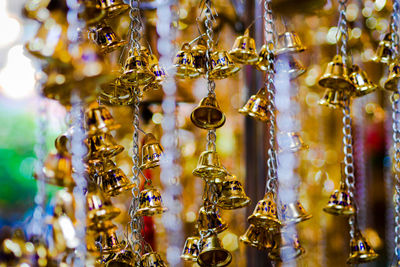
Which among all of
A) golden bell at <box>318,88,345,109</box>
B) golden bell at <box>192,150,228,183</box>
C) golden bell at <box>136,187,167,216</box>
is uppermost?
golden bell at <box>318,88,345,109</box>

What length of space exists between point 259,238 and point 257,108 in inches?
14.5

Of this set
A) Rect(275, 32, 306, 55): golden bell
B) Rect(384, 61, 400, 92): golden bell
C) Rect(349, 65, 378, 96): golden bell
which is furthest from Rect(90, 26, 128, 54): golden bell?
Rect(384, 61, 400, 92): golden bell

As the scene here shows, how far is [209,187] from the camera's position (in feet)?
4.14

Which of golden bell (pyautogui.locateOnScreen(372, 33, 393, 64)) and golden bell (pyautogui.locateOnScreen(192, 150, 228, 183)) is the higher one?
golden bell (pyautogui.locateOnScreen(372, 33, 393, 64))

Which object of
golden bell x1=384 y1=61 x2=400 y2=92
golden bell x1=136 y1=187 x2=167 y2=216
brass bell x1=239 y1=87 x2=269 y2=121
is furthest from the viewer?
golden bell x1=384 y1=61 x2=400 y2=92

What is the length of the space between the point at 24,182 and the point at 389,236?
6.31 ft

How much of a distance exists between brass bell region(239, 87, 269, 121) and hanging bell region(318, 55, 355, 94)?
Result: 19 cm

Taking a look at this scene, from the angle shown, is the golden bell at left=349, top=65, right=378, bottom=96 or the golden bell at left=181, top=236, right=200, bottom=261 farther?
the golden bell at left=349, top=65, right=378, bottom=96

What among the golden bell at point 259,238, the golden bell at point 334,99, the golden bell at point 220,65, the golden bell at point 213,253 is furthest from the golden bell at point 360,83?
the golden bell at point 213,253

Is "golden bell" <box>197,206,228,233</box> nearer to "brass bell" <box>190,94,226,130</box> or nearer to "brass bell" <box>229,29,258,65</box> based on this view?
"brass bell" <box>190,94,226,130</box>

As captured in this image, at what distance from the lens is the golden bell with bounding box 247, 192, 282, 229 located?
1.20 metres

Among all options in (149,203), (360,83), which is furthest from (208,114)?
(360,83)

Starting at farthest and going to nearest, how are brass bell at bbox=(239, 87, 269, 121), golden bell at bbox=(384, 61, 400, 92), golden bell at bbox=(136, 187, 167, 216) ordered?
1. golden bell at bbox=(384, 61, 400, 92)
2. brass bell at bbox=(239, 87, 269, 121)
3. golden bell at bbox=(136, 187, 167, 216)

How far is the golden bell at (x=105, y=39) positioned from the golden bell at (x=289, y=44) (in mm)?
476
